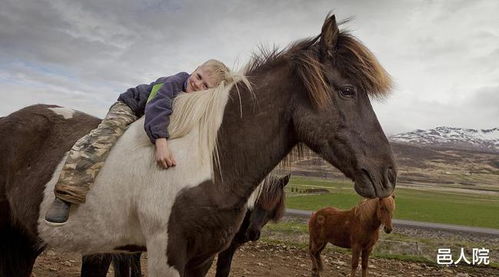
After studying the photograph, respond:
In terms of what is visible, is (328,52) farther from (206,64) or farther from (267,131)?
(206,64)

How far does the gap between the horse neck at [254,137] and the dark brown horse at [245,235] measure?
74.3 inches

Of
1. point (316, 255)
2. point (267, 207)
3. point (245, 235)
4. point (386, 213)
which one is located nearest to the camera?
point (245, 235)

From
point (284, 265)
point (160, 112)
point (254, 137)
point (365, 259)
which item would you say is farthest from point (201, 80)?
point (284, 265)

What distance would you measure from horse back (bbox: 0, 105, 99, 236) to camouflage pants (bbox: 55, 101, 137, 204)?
283 mm

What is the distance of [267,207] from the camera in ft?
23.6

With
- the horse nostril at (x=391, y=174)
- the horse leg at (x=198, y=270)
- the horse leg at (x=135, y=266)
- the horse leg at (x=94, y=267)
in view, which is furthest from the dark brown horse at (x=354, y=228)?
the horse nostril at (x=391, y=174)

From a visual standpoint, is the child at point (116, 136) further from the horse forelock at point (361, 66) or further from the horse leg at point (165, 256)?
the horse forelock at point (361, 66)

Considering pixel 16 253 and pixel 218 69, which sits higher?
pixel 218 69

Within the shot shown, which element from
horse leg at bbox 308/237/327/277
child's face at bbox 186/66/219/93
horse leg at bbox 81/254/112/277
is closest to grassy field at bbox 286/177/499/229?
horse leg at bbox 308/237/327/277

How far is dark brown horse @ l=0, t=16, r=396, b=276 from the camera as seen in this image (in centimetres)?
258

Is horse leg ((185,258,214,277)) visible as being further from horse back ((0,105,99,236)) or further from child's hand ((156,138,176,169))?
horse back ((0,105,99,236))

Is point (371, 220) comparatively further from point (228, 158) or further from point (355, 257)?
point (228, 158)

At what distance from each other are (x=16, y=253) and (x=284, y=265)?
21.5 ft

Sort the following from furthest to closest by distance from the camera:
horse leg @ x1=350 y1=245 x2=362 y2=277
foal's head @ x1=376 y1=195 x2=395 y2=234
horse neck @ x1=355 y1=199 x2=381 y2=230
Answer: horse neck @ x1=355 y1=199 x2=381 y2=230 → foal's head @ x1=376 y1=195 x2=395 y2=234 → horse leg @ x1=350 y1=245 x2=362 y2=277
